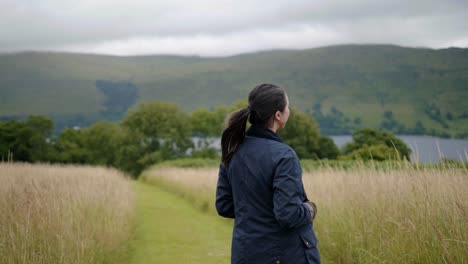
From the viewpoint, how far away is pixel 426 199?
6035 millimetres

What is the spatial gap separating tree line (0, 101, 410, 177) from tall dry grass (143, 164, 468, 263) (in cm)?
4518

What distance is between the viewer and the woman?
11.5ft

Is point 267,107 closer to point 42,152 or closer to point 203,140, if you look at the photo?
point 42,152

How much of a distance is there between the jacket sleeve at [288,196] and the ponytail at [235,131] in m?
0.42

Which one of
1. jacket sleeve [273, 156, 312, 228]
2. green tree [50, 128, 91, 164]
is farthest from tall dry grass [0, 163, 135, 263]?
green tree [50, 128, 91, 164]

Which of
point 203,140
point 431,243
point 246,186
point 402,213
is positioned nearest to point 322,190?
point 402,213

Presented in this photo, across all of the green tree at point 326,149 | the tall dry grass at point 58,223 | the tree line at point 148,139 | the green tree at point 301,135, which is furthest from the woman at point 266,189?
the green tree at point 326,149

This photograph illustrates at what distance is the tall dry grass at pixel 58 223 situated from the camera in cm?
610

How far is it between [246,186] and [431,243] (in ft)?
9.12

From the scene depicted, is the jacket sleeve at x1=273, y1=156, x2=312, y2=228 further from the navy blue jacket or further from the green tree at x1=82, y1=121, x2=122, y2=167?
the green tree at x1=82, y1=121, x2=122, y2=167

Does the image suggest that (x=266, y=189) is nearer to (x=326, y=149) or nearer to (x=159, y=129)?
(x=326, y=149)

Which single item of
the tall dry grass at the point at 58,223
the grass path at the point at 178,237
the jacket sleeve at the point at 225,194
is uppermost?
the jacket sleeve at the point at 225,194

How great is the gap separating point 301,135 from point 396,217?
55.8 m

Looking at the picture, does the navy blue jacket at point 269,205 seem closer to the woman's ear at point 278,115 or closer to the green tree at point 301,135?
the woman's ear at point 278,115
